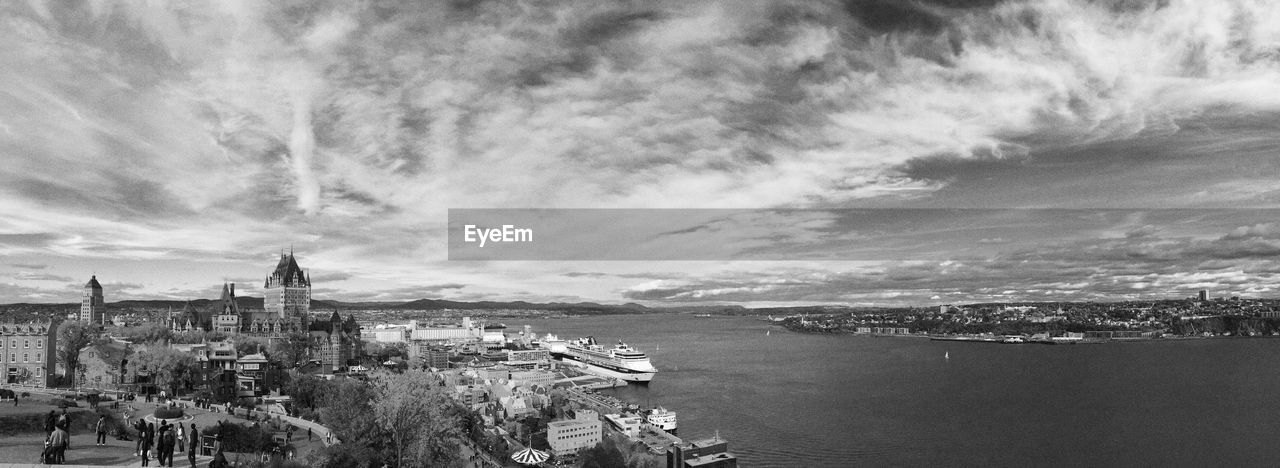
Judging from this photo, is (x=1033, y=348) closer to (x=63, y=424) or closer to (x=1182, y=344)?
(x=1182, y=344)

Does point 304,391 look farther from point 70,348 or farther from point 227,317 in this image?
point 227,317

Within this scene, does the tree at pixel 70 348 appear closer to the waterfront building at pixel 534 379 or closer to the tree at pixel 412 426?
the tree at pixel 412 426

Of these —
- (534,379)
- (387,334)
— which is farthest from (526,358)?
(387,334)

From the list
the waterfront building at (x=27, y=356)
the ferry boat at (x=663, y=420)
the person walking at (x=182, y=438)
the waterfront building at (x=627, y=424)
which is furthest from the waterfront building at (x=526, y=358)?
the person walking at (x=182, y=438)

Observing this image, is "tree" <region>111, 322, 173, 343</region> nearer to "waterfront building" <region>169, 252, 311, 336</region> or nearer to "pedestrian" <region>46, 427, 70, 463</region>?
"waterfront building" <region>169, 252, 311, 336</region>

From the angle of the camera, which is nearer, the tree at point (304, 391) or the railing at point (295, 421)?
the railing at point (295, 421)

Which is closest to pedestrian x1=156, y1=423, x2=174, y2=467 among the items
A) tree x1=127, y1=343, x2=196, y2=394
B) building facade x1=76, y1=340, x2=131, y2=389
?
tree x1=127, y1=343, x2=196, y2=394
